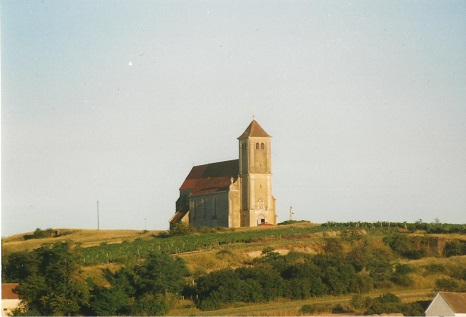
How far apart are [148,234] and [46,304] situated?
104 feet

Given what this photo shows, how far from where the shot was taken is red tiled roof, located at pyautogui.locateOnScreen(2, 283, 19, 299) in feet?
133

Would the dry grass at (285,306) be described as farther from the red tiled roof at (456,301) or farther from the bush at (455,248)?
the bush at (455,248)

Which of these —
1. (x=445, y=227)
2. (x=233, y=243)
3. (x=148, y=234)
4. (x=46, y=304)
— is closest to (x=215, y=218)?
(x=148, y=234)

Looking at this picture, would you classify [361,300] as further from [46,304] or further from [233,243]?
[233,243]

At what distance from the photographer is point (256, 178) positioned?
7319 centimetres

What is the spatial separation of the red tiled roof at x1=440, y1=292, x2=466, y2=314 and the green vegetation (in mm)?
1343

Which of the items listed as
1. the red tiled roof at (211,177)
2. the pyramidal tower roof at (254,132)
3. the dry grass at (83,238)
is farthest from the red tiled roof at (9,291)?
the pyramidal tower roof at (254,132)

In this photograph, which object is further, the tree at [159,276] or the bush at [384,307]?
the tree at [159,276]

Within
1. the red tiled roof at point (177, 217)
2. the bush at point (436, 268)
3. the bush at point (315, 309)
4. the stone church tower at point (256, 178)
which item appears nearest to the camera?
the bush at point (315, 309)

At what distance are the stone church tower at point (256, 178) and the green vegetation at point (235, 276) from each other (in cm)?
1359

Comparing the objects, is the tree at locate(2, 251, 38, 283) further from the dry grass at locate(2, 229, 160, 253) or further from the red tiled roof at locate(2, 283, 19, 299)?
the dry grass at locate(2, 229, 160, 253)

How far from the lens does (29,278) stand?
41562 mm

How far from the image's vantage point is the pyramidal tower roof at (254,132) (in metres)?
74.6

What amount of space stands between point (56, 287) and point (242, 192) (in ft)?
111
